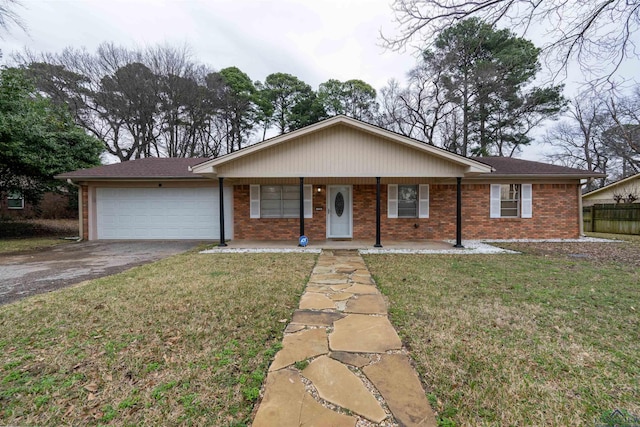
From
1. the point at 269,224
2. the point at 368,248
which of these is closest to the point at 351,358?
the point at 368,248

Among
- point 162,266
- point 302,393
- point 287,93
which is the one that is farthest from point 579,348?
point 287,93

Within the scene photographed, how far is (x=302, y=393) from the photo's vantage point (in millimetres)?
1808

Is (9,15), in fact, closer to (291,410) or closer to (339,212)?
(339,212)

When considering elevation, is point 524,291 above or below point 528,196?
below

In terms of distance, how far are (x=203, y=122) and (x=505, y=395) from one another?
22798mm

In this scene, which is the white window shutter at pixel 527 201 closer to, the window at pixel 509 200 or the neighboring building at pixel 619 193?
the window at pixel 509 200

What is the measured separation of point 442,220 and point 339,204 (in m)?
3.89

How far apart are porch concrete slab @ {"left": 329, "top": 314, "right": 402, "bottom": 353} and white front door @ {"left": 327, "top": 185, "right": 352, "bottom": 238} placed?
22.4 feet

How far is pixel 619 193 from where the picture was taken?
15.5m

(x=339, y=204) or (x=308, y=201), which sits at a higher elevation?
(x=308, y=201)

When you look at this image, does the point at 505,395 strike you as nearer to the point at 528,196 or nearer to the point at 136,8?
the point at 528,196

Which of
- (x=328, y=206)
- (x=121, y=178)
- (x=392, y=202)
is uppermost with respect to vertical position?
(x=121, y=178)

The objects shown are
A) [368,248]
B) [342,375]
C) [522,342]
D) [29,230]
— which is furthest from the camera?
[29,230]

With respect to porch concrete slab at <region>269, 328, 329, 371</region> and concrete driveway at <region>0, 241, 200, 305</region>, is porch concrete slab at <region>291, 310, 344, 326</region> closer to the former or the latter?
porch concrete slab at <region>269, 328, 329, 371</region>
